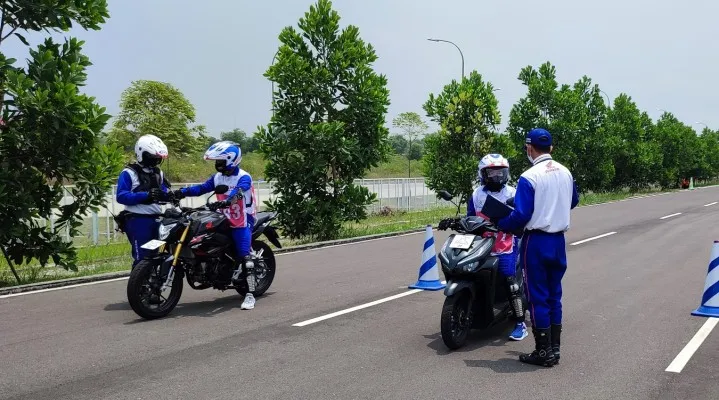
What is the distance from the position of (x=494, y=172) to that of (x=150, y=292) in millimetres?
3705

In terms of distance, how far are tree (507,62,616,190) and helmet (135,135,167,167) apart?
26.6 meters

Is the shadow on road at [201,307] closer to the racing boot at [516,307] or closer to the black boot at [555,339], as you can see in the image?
the racing boot at [516,307]

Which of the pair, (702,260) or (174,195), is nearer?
(174,195)

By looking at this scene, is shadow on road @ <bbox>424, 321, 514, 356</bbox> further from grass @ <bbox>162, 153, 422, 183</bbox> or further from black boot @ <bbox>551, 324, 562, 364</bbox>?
grass @ <bbox>162, 153, 422, 183</bbox>

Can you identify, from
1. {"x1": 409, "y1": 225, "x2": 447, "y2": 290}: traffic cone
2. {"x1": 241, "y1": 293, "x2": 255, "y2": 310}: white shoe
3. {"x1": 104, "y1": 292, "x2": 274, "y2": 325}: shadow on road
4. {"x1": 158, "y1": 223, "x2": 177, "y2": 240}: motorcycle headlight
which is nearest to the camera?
{"x1": 158, "y1": 223, "x2": 177, "y2": 240}: motorcycle headlight

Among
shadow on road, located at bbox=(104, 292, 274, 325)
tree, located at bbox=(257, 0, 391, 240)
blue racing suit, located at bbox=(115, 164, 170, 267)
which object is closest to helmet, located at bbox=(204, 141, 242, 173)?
blue racing suit, located at bbox=(115, 164, 170, 267)

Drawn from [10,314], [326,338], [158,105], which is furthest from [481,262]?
[158,105]

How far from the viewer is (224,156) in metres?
7.90

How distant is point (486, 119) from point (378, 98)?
7.92 metres

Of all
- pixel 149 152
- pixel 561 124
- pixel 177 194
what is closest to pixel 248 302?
pixel 177 194

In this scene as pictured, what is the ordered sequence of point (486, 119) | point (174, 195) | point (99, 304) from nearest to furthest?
point (174, 195), point (99, 304), point (486, 119)

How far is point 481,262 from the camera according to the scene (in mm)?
6074

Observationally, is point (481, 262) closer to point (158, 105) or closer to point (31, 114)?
point (31, 114)

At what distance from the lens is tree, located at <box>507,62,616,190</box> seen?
35.4 metres
